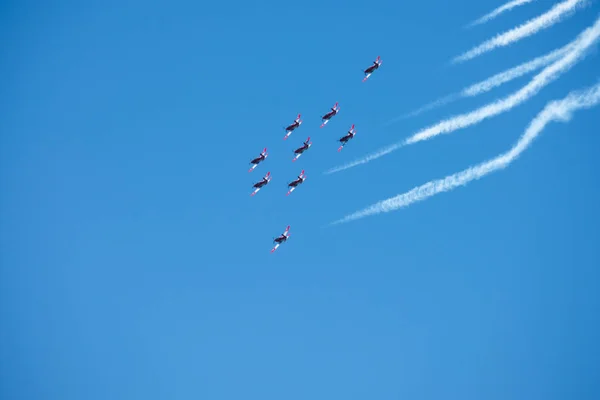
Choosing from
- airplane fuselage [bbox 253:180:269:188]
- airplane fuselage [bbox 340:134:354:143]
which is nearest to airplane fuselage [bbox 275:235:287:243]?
airplane fuselage [bbox 253:180:269:188]

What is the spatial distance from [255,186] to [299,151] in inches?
216

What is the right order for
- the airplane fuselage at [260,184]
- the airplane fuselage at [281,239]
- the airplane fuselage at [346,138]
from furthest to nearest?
the airplane fuselage at [260,184], the airplane fuselage at [281,239], the airplane fuselage at [346,138]

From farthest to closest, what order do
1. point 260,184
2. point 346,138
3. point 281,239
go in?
point 260,184
point 281,239
point 346,138

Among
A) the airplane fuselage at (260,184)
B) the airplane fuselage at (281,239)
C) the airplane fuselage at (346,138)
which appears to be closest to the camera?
the airplane fuselage at (346,138)

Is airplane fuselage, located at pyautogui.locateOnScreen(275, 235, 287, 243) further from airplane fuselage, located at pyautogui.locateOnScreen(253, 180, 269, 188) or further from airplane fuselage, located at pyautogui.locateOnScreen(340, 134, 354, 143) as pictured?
airplane fuselage, located at pyautogui.locateOnScreen(340, 134, 354, 143)

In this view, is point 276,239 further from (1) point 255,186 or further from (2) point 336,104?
(2) point 336,104

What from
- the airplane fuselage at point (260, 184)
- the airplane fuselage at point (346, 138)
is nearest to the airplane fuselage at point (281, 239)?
the airplane fuselage at point (260, 184)

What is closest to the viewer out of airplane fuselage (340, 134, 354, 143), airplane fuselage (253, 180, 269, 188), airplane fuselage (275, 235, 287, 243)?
airplane fuselage (340, 134, 354, 143)

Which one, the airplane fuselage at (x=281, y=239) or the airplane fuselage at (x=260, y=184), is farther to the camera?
the airplane fuselage at (x=260, y=184)

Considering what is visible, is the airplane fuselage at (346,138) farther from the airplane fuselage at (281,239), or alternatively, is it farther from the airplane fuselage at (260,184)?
the airplane fuselage at (281,239)

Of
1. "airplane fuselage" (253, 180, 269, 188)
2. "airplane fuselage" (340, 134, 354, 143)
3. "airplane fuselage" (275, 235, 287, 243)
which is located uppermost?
"airplane fuselage" (340, 134, 354, 143)

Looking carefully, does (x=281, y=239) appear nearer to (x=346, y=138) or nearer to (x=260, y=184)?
(x=260, y=184)

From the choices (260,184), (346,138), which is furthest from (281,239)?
(346,138)

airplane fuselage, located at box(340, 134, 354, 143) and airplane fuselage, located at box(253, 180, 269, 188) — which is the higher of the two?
airplane fuselage, located at box(340, 134, 354, 143)
